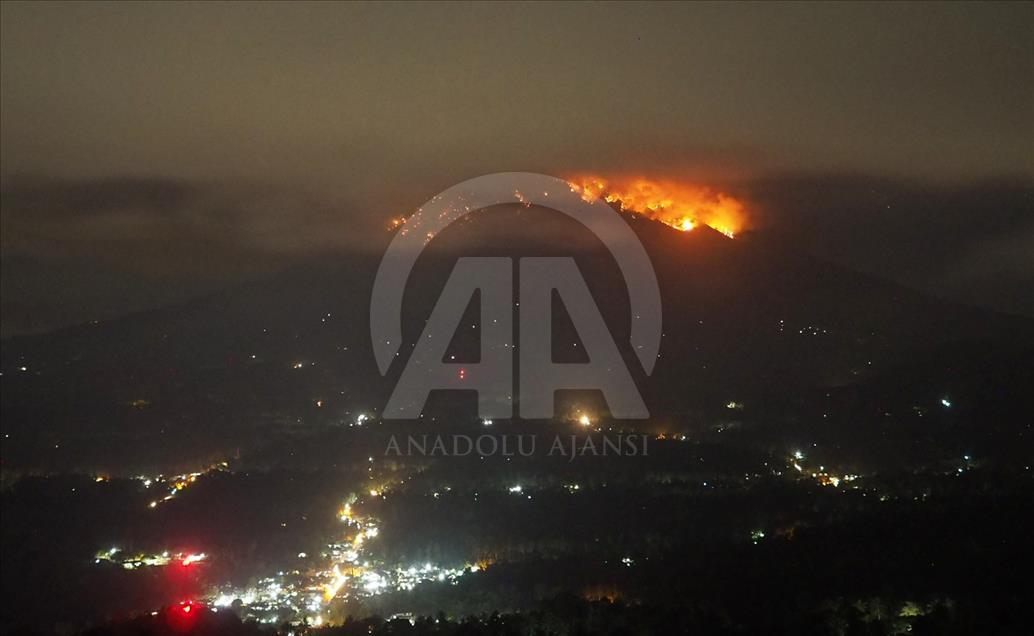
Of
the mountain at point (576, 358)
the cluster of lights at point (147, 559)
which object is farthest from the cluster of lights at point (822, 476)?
the cluster of lights at point (147, 559)

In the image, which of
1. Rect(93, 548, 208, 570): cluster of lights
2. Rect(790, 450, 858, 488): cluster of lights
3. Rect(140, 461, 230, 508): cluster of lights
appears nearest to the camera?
Rect(93, 548, 208, 570): cluster of lights

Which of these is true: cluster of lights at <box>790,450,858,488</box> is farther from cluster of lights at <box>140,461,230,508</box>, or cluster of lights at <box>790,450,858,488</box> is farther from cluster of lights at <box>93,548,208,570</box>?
cluster of lights at <box>140,461,230,508</box>

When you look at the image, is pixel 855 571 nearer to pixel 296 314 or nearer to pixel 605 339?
pixel 605 339

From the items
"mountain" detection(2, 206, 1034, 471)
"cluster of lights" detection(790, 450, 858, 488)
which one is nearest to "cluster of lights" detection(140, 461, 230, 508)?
"mountain" detection(2, 206, 1034, 471)

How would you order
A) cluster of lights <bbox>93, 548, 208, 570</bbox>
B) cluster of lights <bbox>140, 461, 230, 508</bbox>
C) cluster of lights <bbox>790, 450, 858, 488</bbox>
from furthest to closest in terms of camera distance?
1. cluster of lights <bbox>140, 461, 230, 508</bbox>
2. cluster of lights <bbox>790, 450, 858, 488</bbox>
3. cluster of lights <bbox>93, 548, 208, 570</bbox>

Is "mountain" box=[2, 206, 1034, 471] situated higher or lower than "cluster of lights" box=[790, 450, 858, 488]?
higher

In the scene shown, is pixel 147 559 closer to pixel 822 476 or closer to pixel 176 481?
pixel 176 481

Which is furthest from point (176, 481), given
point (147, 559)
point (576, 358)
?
point (576, 358)

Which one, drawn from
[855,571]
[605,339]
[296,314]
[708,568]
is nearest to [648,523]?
[708,568]
